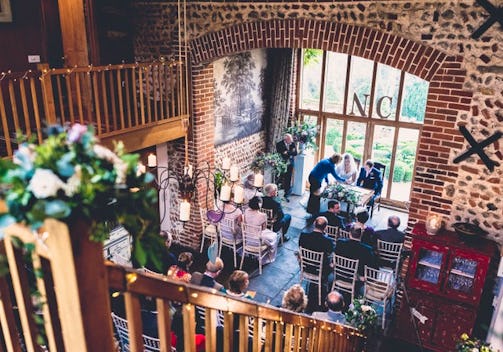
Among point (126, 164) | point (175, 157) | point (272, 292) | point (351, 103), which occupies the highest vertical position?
point (126, 164)

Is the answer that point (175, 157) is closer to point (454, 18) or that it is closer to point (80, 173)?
point (454, 18)

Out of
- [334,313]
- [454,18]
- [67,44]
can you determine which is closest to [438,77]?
[454,18]

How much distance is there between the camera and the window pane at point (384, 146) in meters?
10.0

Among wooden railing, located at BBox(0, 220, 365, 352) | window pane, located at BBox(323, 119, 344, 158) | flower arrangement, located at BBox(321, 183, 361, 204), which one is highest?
wooden railing, located at BBox(0, 220, 365, 352)

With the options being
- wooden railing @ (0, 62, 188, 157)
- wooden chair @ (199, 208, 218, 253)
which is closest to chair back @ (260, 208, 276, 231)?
wooden chair @ (199, 208, 218, 253)

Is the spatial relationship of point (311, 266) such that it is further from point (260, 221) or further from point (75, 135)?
point (75, 135)

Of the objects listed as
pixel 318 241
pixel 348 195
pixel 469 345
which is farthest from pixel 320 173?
pixel 469 345

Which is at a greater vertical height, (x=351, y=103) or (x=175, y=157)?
(x=351, y=103)

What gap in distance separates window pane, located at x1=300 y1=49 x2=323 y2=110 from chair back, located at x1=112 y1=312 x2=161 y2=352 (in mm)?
7596

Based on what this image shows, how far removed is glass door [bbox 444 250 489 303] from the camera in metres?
5.17

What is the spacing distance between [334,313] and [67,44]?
6.08 meters

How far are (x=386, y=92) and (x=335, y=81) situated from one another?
4.17ft

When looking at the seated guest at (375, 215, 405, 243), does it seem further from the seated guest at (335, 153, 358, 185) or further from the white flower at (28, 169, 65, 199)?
the white flower at (28, 169, 65, 199)

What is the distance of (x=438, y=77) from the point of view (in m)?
5.23
